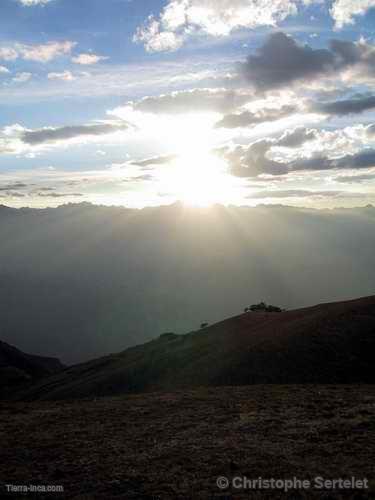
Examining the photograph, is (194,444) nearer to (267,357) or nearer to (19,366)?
(267,357)

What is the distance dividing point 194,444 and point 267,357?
14453 millimetres

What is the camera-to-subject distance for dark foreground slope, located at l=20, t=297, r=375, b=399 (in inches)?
1018

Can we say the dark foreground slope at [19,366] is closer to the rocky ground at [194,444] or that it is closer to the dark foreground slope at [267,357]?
the dark foreground slope at [267,357]

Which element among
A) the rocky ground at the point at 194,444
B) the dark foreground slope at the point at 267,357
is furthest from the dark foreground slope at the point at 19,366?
the rocky ground at the point at 194,444

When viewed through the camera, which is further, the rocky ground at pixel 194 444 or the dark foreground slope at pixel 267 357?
the dark foreground slope at pixel 267 357

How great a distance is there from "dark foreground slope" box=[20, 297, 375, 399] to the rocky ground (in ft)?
13.9

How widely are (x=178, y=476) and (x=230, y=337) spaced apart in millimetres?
24818

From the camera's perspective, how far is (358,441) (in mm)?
13125

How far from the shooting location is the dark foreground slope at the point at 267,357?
25.9m

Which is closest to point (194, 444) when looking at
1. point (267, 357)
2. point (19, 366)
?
point (267, 357)

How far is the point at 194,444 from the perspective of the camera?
14078mm

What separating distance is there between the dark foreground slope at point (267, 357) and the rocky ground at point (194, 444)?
13.9 feet

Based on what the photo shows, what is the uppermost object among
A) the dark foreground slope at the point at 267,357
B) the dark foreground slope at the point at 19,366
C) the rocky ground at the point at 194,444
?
the dark foreground slope at the point at 267,357

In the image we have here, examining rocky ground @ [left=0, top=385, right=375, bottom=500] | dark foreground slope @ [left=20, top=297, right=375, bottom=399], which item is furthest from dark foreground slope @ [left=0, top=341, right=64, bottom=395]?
rocky ground @ [left=0, top=385, right=375, bottom=500]
